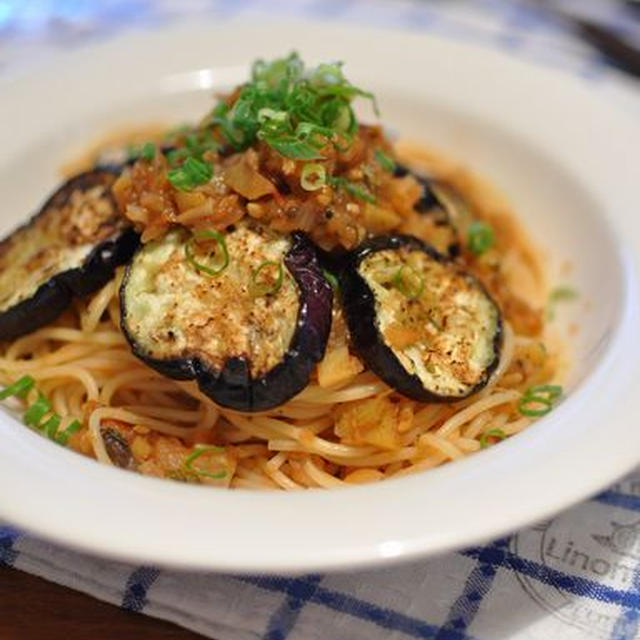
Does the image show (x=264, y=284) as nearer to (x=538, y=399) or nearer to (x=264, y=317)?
(x=264, y=317)

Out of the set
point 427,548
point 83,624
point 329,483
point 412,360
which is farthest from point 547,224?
point 83,624

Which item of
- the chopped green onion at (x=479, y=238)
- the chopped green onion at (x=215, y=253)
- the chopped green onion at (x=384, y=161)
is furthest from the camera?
the chopped green onion at (x=479, y=238)

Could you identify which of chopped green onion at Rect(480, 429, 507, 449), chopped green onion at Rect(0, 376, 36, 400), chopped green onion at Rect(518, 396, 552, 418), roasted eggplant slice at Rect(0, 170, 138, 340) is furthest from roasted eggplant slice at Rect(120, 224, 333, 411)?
chopped green onion at Rect(518, 396, 552, 418)

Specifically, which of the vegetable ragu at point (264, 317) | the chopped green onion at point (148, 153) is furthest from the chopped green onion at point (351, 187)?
the chopped green onion at point (148, 153)

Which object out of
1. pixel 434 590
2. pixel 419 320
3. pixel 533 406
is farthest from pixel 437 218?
pixel 434 590

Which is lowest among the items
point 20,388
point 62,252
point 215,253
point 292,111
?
point 20,388

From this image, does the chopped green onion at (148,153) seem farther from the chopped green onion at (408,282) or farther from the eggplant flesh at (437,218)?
the chopped green onion at (408,282)

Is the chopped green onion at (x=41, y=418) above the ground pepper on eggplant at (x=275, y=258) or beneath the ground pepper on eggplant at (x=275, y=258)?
beneath

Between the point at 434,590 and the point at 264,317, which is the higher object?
the point at 264,317
